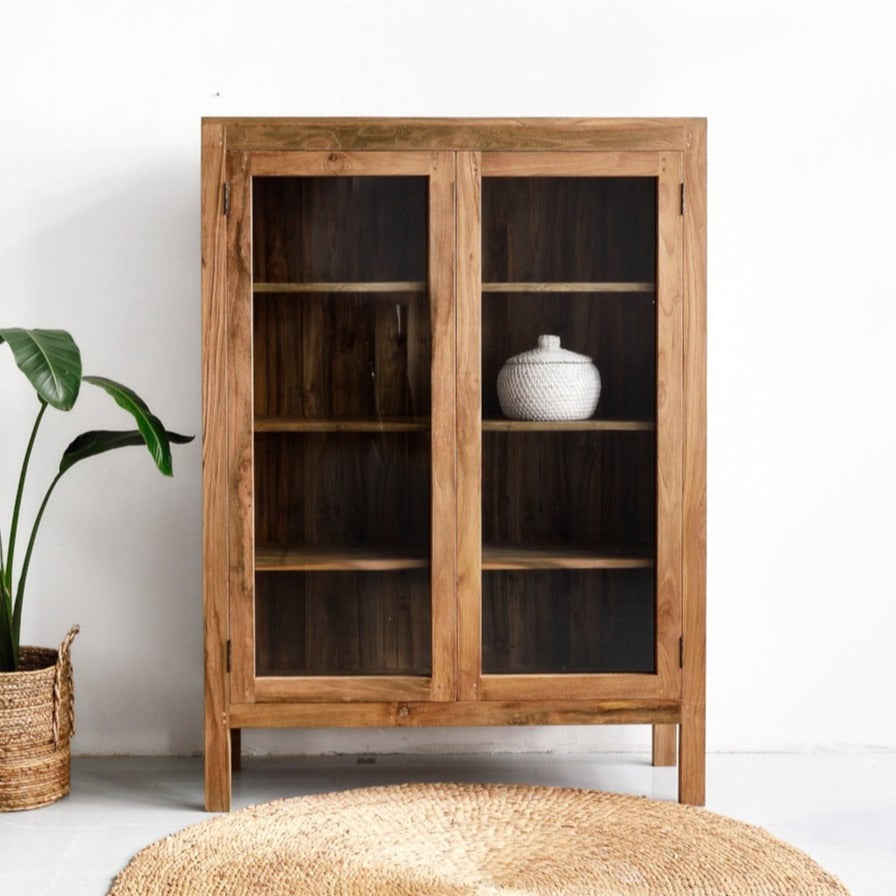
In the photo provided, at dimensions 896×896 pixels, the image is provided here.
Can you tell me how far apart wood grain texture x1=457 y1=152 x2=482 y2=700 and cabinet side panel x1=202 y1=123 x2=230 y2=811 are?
0.48 metres

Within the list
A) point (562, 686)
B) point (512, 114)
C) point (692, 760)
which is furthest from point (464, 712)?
point (512, 114)

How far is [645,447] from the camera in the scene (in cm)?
247

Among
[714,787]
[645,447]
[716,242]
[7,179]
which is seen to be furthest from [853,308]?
[7,179]

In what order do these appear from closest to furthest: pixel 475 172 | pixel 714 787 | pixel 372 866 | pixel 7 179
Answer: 1. pixel 372 866
2. pixel 475 172
3. pixel 714 787
4. pixel 7 179

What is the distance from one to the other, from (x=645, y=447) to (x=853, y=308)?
80 centimetres

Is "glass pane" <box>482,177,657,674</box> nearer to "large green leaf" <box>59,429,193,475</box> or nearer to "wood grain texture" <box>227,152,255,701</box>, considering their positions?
"wood grain texture" <box>227,152,255,701</box>

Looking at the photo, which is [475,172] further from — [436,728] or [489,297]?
[436,728]

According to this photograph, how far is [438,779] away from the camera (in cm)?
270

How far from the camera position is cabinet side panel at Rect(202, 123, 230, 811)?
2.41 meters

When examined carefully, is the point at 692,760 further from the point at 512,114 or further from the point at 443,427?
the point at 512,114

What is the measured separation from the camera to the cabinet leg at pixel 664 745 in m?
2.81

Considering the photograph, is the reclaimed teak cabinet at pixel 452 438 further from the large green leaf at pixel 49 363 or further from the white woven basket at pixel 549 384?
the large green leaf at pixel 49 363

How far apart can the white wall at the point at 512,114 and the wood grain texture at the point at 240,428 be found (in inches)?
18.5

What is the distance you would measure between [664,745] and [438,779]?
0.55 metres
